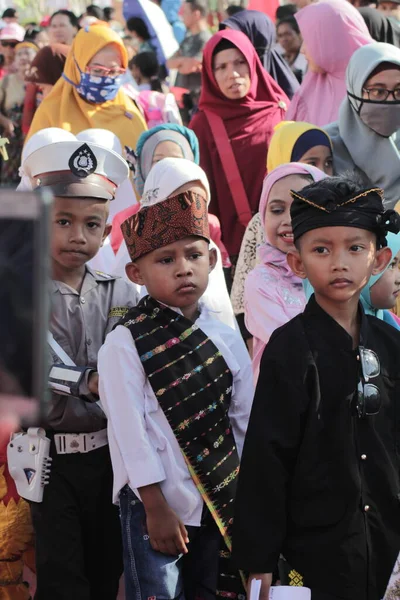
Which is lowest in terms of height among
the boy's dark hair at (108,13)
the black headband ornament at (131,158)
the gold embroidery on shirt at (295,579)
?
the gold embroidery on shirt at (295,579)

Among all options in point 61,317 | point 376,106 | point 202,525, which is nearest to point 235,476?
point 202,525

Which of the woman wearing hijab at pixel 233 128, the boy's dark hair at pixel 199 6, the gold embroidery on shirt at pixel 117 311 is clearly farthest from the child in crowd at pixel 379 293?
the boy's dark hair at pixel 199 6

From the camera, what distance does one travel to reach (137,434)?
3.29 m

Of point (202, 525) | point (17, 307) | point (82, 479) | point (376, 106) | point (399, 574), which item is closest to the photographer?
point (17, 307)

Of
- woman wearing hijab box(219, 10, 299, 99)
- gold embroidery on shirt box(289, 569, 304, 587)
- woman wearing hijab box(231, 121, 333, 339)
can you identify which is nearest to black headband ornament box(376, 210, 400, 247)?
gold embroidery on shirt box(289, 569, 304, 587)

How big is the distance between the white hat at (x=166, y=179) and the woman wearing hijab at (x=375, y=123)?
1.60 meters

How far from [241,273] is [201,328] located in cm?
171

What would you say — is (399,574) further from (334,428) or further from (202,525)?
(202,525)

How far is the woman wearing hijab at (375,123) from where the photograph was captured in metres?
5.62

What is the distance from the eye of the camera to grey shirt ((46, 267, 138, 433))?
3680mm

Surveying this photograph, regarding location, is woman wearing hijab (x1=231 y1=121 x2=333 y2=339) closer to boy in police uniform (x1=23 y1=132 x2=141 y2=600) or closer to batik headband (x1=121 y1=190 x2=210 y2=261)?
boy in police uniform (x1=23 y1=132 x2=141 y2=600)

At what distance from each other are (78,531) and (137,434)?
1.93 feet

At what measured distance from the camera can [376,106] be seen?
564 centimetres

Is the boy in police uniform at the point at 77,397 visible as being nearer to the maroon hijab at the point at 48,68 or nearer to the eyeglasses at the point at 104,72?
the eyeglasses at the point at 104,72
